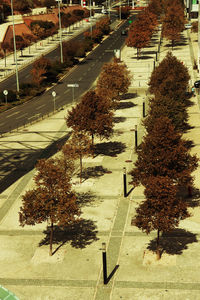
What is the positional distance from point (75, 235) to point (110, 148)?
20628 millimetres

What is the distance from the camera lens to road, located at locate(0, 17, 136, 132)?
72.1 meters

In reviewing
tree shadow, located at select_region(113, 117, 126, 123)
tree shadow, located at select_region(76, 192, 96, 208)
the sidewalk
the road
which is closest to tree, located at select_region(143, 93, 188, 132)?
the sidewalk

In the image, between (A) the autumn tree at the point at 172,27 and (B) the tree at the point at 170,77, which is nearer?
(B) the tree at the point at 170,77

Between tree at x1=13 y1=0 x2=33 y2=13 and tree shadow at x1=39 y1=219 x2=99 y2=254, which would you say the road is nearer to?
tree shadow at x1=39 y1=219 x2=99 y2=254

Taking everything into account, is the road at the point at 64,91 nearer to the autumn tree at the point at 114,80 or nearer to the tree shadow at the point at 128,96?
the tree shadow at the point at 128,96

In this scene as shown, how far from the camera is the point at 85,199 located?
4219 cm

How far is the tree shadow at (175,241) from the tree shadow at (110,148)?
18786mm

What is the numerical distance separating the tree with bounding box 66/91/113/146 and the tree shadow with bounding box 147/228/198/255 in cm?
1801

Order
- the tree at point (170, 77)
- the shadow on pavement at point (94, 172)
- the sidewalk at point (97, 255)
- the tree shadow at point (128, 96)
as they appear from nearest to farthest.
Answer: the sidewalk at point (97, 255) → the shadow on pavement at point (94, 172) → the tree at point (170, 77) → the tree shadow at point (128, 96)

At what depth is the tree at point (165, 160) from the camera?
3784 centimetres

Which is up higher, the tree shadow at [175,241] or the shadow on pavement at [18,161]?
the tree shadow at [175,241]

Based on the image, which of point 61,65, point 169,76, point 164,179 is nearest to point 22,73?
point 61,65

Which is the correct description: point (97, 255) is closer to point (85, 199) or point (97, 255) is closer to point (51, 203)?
point (51, 203)

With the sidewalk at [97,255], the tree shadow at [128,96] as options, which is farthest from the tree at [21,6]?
the sidewalk at [97,255]
